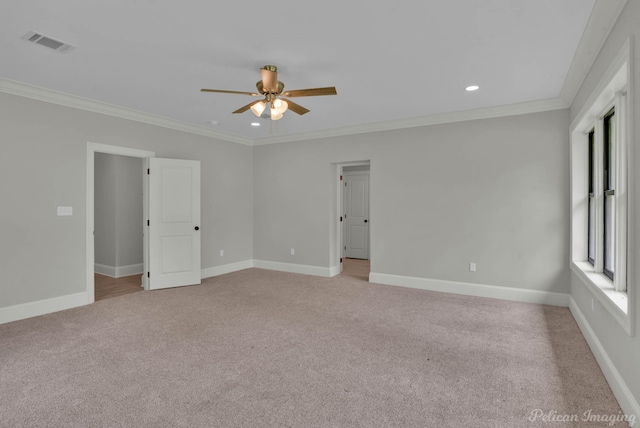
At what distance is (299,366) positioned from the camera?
2.73 metres

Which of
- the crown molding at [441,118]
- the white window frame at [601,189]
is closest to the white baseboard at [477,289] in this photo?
the white window frame at [601,189]

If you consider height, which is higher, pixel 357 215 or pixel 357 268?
pixel 357 215

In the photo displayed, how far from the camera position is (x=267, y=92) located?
3.37 meters

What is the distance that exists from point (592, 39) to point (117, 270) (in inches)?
281

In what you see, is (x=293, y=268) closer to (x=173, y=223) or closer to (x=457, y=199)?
(x=173, y=223)

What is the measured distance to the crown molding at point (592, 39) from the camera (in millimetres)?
2270

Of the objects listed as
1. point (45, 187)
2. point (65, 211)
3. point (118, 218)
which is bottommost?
point (118, 218)

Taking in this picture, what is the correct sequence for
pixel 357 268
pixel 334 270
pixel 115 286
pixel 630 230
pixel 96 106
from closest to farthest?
pixel 630 230 < pixel 96 106 < pixel 115 286 < pixel 334 270 < pixel 357 268

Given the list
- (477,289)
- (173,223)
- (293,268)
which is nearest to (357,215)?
(293,268)

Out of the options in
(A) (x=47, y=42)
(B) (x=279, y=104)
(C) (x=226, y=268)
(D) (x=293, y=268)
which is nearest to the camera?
(A) (x=47, y=42)

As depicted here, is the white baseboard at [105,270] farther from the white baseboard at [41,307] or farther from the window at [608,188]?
the window at [608,188]

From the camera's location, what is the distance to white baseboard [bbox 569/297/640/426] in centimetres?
201

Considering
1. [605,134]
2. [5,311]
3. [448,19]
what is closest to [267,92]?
[448,19]

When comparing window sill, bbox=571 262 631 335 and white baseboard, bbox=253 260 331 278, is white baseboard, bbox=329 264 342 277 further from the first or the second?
window sill, bbox=571 262 631 335
